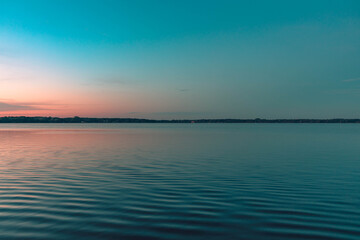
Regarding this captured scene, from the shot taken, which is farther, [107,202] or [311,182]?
[311,182]

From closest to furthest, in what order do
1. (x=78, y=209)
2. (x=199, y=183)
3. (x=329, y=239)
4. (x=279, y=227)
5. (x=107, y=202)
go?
(x=329, y=239), (x=279, y=227), (x=78, y=209), (x=107, y=202), (x=199, y=183)

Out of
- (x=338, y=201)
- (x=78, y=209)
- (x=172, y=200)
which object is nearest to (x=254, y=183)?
(x=338, y=201)

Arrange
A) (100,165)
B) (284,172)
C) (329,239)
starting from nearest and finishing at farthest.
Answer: (329,239)
(284,172)
(100,165)

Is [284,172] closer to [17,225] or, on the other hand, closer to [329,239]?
[329,239]

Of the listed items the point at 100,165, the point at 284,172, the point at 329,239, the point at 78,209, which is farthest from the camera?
the point at 100,165

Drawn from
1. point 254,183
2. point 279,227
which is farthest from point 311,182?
point 279,227

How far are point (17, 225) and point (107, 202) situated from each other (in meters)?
3.65

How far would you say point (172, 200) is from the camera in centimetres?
1273

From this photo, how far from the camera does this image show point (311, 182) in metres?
17.0

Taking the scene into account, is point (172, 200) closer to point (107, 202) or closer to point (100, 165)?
point (107, 202)

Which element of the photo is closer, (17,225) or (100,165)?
(17,225)

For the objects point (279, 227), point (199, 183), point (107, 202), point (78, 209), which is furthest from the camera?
point (199, 183)

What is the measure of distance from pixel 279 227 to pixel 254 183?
7.19 m

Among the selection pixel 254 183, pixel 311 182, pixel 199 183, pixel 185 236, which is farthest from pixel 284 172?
pixel 185 236
